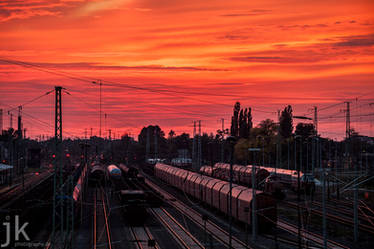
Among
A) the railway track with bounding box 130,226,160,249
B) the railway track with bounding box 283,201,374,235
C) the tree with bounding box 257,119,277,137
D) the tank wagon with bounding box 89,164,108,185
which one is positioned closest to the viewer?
the railway track with bounding box 130,226,160,249

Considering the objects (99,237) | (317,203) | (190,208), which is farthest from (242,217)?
(317,203)

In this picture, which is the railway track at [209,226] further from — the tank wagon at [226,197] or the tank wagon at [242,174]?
the tank wagon at [242,174]

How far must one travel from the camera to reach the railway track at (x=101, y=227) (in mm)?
38312

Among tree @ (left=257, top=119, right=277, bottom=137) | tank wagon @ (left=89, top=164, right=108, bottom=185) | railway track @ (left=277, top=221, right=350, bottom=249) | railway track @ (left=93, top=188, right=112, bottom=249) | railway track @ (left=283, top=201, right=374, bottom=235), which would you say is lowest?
railway track @ (left=93, top=188, right=112, bottom=249)

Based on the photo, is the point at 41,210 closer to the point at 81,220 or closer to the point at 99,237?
the point at 81,220

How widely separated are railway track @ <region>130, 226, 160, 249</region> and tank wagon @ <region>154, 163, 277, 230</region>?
27.0 ft


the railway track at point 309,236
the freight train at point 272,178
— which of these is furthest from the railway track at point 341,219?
the freight train at point 272,178

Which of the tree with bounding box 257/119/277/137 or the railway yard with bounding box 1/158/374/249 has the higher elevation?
the tree with bounding box 257/119/277/137

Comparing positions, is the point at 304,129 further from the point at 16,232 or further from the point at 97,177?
the point at 16,232

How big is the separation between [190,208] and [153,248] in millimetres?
22496

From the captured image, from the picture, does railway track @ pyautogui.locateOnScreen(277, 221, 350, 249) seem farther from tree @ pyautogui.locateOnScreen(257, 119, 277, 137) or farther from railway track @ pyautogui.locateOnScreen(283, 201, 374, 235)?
tree @ pyautogui.locateOnScreen(257, 119, 277, 137)

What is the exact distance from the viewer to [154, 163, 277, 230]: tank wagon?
40.6 meters

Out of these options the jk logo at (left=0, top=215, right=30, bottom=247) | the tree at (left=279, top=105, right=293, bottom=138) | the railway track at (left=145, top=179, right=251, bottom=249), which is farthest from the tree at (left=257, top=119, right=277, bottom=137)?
the jk logo at (left=0, top=215, right=30, bottom=247)

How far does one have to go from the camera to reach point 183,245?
3778 cm
